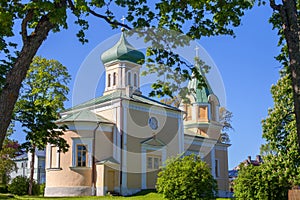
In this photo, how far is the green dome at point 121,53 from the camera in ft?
95.2

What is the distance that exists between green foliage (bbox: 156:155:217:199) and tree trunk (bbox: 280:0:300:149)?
9355mm

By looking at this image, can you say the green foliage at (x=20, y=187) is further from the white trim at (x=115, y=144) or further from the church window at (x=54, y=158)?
the white trim at (x=115, y=144)

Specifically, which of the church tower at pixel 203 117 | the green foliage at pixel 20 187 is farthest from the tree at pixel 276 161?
the green foliage at pixel 20 187

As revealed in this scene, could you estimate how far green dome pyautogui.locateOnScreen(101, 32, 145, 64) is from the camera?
95.2 ft

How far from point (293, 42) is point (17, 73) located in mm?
4764

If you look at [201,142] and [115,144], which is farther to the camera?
[201,142]

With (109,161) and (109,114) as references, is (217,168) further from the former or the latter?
(109,161)

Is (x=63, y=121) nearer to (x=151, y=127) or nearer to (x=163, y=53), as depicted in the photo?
(x=151, y=127)

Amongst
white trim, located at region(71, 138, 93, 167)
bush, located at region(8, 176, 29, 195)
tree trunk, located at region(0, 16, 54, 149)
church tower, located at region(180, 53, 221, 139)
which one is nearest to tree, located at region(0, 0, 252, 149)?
tree trunk, located at region(0, 16, 54, 149)

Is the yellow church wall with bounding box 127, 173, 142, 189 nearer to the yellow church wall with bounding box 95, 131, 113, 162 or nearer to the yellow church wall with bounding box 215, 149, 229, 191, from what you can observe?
the yellow church wall with bounding box 95, 131, 113, 162

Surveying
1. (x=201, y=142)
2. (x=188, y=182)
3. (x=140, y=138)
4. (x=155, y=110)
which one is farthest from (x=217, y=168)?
(x=188, y=182)

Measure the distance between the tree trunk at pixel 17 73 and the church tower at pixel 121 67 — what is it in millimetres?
21367

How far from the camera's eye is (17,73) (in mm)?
6676

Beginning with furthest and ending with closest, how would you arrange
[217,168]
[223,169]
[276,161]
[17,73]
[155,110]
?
1. [223,169]
2. [217,168]
3. [155,110]
4. [276,161]
5. [17,73]
